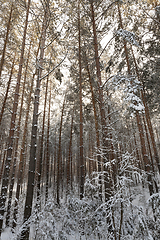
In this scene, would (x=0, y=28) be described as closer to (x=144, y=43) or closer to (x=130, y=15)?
(x=130, y=15)

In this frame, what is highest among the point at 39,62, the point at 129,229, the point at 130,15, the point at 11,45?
the point at 130,15

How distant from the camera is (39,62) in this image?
18.6 feet

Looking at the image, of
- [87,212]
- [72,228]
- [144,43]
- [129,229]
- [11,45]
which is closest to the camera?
[129,229]

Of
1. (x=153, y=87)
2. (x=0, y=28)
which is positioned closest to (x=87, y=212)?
(x=153, y=87)

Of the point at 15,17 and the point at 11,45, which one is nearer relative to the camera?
the point at 15,17

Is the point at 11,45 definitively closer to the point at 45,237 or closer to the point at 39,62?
the point at 39,62

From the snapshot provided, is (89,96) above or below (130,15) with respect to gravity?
below

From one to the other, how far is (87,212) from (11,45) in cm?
946

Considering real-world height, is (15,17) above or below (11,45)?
above

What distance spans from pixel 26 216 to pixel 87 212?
2.33 m

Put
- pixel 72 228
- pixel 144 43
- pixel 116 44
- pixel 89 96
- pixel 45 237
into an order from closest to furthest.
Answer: pixel 45 237 < pixel 72 228 < pixel 116 44 < pixel 144 43 < pixel 89 96

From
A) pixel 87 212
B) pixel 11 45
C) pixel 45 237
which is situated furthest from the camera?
pixel 11 45

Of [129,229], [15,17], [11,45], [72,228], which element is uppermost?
[15,17]

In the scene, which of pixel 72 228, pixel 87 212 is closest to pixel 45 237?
pixel 87 212
